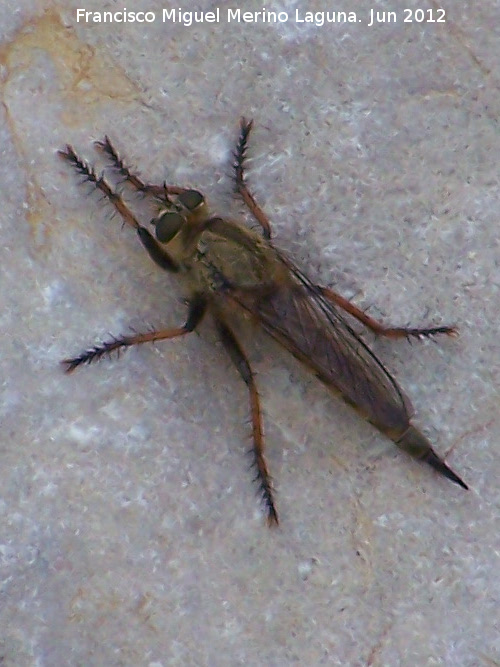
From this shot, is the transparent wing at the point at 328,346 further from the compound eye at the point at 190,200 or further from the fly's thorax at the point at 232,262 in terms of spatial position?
the compound eye at the point at 190,200

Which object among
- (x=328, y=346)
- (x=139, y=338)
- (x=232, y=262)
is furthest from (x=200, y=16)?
(x=328, y=346)

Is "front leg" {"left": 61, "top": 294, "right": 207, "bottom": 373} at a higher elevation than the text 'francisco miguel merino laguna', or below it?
below

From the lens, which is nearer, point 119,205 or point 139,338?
point 139,338

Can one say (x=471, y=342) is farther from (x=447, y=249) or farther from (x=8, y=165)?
(x=8, y=165)

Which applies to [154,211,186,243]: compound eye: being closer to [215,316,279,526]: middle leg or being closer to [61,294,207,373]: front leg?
[61,294,207,373]: front leg

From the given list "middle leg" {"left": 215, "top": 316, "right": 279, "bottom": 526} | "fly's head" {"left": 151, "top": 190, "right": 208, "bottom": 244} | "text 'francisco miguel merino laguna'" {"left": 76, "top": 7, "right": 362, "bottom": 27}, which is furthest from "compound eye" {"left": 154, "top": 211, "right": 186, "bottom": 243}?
"text 'francisco miguel merino laguna'" {"left": 76, "top": 7, "right": 362, "bottom": 27}

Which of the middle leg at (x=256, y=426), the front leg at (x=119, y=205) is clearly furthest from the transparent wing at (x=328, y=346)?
the front leg at (x=119, y=205)

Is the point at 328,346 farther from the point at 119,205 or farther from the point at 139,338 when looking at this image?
the point at 119,205
